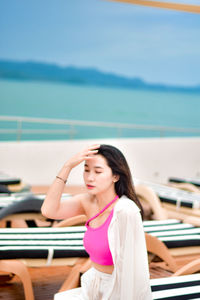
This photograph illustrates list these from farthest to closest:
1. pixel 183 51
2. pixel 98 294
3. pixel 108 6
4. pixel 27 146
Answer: pixel 183 51, pixel 108 6, pixel 27 146, pixel 98 294

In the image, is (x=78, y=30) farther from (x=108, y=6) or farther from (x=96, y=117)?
(x=96, y=117)

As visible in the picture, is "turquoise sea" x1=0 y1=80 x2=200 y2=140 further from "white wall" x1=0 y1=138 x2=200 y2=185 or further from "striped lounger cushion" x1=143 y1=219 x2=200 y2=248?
"striped lounger cushion" x1=143 y1=219 x2=200 y2=248

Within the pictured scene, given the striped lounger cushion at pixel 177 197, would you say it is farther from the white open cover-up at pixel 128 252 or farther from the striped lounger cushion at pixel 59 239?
the white open cover-up at pixel 128 252

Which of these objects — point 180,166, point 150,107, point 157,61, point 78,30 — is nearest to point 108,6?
point 78,30

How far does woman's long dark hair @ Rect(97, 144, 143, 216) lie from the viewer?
2039 mm

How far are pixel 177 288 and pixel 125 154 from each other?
702 centimetres

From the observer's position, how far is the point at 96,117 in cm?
3525

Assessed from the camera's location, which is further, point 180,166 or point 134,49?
point 134,49

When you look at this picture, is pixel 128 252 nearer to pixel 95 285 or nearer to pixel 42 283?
pixel 95 285

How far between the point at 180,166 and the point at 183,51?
2876 cm

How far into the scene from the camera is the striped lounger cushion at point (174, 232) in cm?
377

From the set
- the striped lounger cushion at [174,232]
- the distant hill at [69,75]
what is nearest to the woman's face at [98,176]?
the striped lounger cushion at [174,232]

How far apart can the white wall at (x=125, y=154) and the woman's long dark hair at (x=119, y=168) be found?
6.41 metres

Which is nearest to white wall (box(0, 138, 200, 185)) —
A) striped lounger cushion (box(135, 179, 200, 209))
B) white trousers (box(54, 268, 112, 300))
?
striped lounger cushion (box(135, 179, 200, 209))
